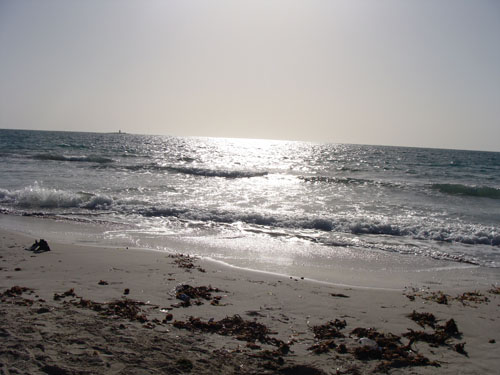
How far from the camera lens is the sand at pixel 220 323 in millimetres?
3277

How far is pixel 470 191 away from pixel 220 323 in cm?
2124

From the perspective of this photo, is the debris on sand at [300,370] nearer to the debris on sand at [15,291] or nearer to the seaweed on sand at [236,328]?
the seaweed on sand at [236,328]

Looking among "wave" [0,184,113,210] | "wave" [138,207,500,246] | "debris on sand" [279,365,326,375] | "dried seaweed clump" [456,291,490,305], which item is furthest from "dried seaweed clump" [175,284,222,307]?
"wave" [0,184,113,210]

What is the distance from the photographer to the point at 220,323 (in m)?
4.09

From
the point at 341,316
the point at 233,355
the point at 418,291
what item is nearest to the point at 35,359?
the point at 233,355

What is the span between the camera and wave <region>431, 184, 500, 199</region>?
20.2 metres

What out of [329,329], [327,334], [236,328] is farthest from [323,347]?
[236,328]

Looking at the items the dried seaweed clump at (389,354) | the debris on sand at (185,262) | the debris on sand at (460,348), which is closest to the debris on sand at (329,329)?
the dried seaweed clump at (389,354)

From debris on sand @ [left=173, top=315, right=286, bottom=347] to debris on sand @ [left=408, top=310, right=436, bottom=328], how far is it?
191cm

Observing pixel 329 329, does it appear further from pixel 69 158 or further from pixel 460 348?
pixel 69 158

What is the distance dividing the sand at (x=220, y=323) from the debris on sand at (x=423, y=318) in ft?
0.25

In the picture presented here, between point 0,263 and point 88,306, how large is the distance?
2.63 meters

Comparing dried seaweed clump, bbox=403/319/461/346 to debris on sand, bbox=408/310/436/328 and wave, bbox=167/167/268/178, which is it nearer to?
debris on sand, bbox=408/310/436/328

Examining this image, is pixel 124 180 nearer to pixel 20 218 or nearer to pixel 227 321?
pixel 20 218
